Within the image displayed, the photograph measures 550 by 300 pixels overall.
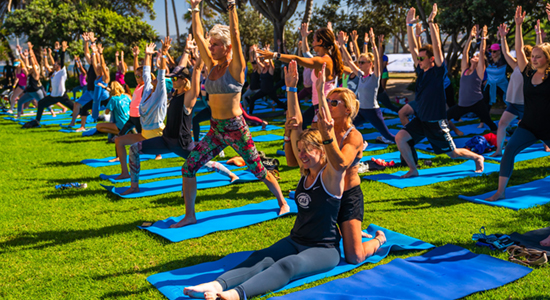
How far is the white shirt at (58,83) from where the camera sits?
13190mm

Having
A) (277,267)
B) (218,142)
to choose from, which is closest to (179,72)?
(218,142)

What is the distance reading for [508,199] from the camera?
18.9 feet

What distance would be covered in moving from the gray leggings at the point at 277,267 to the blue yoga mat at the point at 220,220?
1.39m

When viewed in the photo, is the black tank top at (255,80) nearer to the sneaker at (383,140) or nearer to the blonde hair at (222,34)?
the sneaker at (383,140)

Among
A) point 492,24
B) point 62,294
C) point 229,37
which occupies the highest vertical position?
point 492,24

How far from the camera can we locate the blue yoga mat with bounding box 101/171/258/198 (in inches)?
260

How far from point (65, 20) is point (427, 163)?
3235 cm

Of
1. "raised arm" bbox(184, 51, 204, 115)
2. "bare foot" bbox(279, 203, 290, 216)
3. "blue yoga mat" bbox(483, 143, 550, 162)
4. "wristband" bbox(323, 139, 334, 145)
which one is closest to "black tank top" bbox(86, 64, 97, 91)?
"raised arm" bbox(184, 51, 204, 115)

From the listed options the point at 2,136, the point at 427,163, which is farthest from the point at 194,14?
the point at 2,136

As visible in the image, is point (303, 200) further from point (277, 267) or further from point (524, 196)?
point (524, 196)

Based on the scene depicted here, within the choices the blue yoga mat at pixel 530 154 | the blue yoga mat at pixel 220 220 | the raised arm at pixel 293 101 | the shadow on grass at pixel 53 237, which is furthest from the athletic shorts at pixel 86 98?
the raised arm at pixel 293 101

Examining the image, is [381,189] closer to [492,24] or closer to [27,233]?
[27,233]

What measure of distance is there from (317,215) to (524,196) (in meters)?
3.57

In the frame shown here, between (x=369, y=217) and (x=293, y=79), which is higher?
(x=293, y=79)
